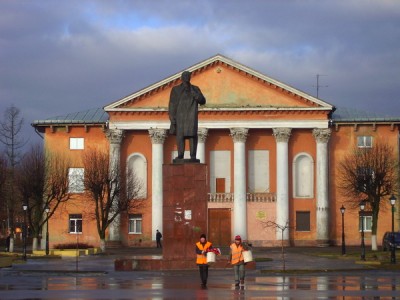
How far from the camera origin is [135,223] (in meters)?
86.6

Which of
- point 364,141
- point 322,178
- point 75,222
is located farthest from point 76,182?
point 364,141

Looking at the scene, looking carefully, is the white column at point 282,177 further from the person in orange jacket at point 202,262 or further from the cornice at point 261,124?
the person in orange jacket at point 202,262

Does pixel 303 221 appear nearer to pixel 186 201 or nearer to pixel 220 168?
pixel 220 168

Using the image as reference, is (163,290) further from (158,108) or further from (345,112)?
(345,112)

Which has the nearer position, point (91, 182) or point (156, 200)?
point (91, 182)

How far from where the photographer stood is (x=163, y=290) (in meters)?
28.3

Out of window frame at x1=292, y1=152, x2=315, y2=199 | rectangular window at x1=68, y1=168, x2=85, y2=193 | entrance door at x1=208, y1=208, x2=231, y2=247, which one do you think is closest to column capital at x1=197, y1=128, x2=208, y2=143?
entrance door at x1=208, y1=208, x2=231, y2=247

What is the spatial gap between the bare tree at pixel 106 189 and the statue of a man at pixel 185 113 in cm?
3841

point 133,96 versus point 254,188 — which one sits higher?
point 133,96

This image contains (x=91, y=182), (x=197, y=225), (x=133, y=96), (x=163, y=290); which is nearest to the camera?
(x=163, y=290)

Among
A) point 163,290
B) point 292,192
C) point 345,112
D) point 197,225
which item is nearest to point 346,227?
point 292,192

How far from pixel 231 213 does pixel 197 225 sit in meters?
48.4

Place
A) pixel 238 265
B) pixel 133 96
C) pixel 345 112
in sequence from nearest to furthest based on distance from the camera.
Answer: pixel 238 265 → pixel 133 96 → pixel 345 112

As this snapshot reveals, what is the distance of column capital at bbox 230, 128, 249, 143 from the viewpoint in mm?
84438
